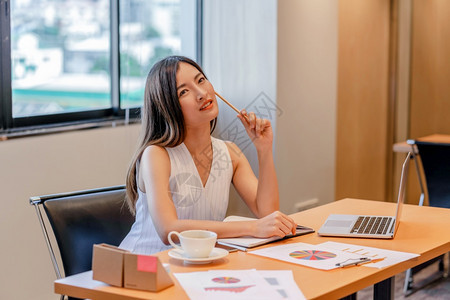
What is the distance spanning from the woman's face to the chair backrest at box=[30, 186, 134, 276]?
405 mm

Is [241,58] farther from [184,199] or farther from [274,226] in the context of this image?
[274,226]

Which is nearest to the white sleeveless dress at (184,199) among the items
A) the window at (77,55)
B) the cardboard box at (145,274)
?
the cardboard box at (145,274)

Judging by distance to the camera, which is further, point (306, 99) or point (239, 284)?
point (306, 99)

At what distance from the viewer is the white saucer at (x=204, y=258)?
1.68 metres

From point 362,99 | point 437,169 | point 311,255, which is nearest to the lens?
point 311,255

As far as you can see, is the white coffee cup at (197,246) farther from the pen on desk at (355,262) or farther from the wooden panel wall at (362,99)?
the wooden panel wall at (362,99)

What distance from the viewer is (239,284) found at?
152 cm

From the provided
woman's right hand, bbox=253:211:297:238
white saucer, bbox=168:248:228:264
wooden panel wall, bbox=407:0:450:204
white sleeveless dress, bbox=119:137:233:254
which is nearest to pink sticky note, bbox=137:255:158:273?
white saucer, bbox=168:248:228:264

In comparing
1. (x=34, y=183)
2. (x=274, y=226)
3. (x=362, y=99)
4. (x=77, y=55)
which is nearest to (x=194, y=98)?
(x=274, y=226)

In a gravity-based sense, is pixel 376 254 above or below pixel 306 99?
below

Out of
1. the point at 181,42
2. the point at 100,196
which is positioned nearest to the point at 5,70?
the point at 100,196

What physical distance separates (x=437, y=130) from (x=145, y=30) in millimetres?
2710

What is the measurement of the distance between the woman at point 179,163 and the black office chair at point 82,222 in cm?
6

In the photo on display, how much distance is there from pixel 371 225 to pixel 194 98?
0.70m
